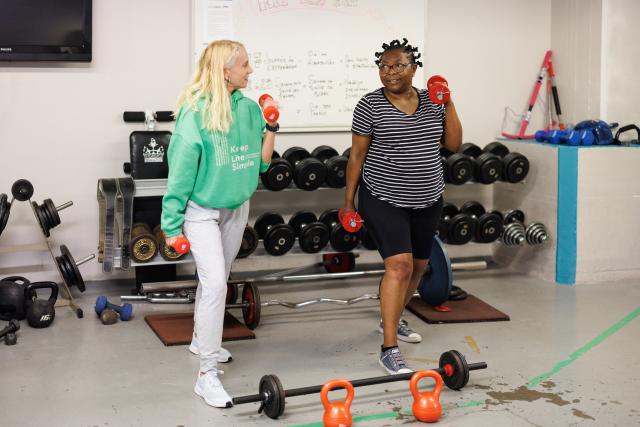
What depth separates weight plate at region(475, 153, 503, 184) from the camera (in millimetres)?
5145

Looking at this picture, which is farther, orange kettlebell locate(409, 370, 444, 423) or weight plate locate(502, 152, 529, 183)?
weight plate locate(502, 152, 529, 183)

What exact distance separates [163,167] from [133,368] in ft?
4.62

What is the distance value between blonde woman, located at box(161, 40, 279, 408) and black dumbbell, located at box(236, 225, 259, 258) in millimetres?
1556

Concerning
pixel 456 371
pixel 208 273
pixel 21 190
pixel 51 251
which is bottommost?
pixel 456 371

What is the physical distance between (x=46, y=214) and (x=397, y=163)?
201 centimetres

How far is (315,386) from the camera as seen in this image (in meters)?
2.96

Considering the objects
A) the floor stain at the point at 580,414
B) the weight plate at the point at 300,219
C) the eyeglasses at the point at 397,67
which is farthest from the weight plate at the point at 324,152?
the floor stain at the point at 580,414

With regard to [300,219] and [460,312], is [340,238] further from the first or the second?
[460,312]

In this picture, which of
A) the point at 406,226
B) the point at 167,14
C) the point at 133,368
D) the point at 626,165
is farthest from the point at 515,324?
the point at 167,14

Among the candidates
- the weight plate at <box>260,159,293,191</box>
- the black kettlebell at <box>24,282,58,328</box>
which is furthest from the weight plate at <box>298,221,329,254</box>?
the black kettlebell at <box>24,282,58,328</box>

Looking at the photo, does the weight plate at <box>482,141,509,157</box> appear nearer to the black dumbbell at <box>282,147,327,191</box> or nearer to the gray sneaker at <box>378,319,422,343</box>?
the black dumbbell at <box>282,147,327,191</box>

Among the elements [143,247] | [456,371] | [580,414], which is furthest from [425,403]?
[143,247]

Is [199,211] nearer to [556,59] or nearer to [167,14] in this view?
[167,14]

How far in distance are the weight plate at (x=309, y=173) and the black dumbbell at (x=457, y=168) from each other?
771mm
